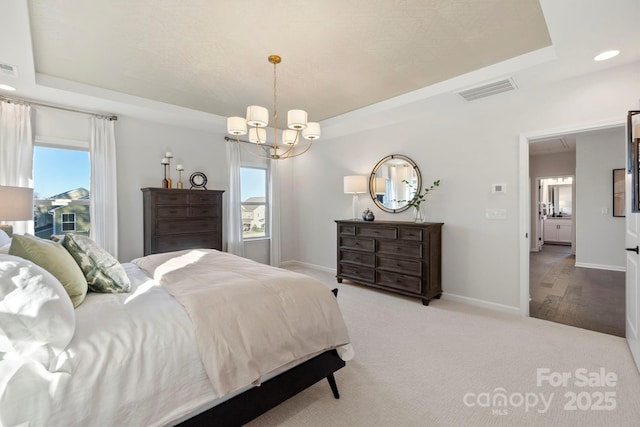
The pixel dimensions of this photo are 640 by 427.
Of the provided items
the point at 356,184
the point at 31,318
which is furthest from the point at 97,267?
the point at 356,184

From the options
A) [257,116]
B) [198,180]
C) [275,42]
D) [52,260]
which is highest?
[275,42]

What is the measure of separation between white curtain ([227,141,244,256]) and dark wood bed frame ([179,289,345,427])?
12.0 ft

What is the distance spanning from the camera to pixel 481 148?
3.69 metres

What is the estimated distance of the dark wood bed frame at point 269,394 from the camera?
1429mm

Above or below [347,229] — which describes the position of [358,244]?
below

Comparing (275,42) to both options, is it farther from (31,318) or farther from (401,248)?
(401,248)

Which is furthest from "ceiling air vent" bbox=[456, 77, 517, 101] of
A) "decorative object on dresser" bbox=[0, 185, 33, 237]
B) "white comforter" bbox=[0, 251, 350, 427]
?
"decorative object on dresser" bbox=[0, 185, 33, 237]

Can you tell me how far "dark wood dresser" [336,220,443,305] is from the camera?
12.2ft

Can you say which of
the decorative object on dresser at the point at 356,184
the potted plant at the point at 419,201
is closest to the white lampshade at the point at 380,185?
the decorative object on dresser at the point at 356,184

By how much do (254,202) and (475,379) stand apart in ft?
15.4

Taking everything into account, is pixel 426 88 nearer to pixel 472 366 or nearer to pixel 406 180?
pixel 406 180

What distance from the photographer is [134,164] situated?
4.28 m

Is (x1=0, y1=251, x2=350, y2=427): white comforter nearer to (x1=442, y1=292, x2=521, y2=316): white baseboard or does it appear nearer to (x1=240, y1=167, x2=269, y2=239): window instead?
(x1=442, y1=292, x2=521, y2=316): white baseboard

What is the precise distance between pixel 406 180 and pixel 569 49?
231 cm
